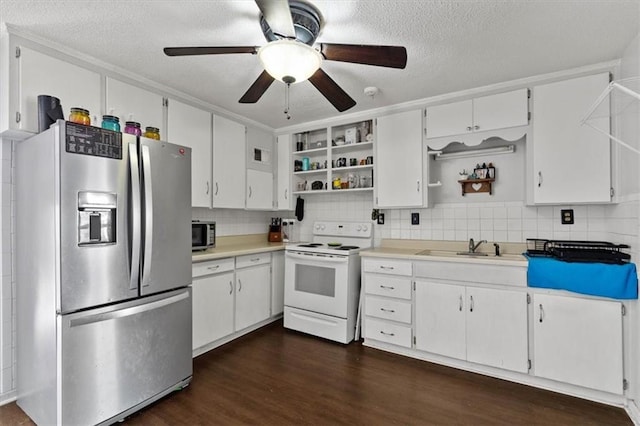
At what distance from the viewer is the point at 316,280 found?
3.39 metres

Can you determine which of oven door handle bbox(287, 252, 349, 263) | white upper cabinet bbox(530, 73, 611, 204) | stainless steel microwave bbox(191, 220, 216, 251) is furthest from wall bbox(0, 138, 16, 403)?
white upper cabinet bbox(530, 73, 611, 204)

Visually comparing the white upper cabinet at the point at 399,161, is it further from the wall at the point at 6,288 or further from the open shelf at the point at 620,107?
the wall at the point at 6,288

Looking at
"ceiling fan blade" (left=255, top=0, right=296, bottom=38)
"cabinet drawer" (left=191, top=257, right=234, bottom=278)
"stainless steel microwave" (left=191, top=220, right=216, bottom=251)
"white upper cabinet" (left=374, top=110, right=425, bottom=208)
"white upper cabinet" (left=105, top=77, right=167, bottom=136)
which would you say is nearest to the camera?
"ceiling fan blade" (left=255, top=0, right=296, bottom=38)

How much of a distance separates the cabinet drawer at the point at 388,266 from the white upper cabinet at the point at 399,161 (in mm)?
619

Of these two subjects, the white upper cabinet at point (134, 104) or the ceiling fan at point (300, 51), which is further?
the white upper cabinet at point (134, 104)

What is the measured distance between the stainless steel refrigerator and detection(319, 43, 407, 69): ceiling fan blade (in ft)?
4.33

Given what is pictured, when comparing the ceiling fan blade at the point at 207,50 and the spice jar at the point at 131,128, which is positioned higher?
the ceiling fan blade at the point at 207,50

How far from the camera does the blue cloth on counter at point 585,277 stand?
207 centimetres

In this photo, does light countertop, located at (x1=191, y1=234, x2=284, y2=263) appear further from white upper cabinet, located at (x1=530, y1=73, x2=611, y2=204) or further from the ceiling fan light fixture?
white upper cabinet, located at (x1=530, y1=73, x2=611, y2=204)

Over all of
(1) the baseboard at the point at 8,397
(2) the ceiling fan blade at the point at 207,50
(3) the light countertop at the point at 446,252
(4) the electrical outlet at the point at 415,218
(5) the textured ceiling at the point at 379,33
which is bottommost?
(1) the baseboard at the point at 8,397

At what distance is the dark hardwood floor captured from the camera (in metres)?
2.02

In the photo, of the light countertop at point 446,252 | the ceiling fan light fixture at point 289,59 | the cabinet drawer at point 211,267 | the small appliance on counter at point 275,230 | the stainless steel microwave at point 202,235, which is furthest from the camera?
the small appliance on counter at point 275,230

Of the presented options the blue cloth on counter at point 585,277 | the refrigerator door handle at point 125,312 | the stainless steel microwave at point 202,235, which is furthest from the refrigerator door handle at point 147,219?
the blue cloth on counter at point 585,277

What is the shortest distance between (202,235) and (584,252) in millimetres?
3128
